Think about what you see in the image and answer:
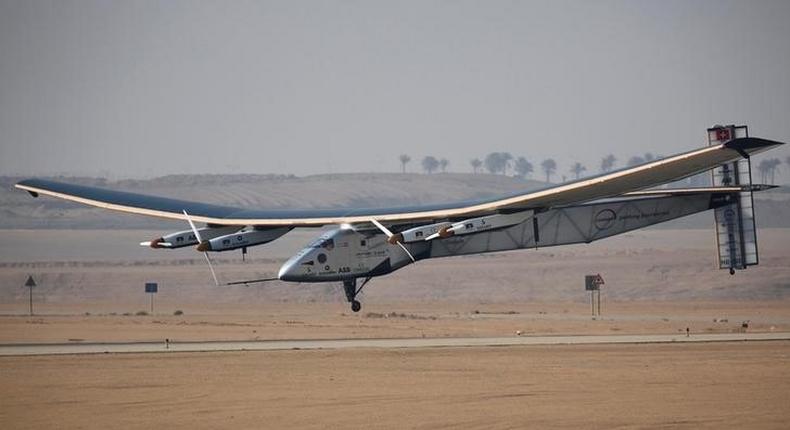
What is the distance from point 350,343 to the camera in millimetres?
48406

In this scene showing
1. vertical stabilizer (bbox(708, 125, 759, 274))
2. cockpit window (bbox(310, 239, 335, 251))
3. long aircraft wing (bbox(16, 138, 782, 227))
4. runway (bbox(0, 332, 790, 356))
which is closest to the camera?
long aircraft wing (bbox(16, 138, 782, 227))

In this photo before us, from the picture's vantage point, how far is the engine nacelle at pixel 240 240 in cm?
5381

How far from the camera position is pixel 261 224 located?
2140 inches

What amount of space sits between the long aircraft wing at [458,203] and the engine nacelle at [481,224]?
0.99 ft

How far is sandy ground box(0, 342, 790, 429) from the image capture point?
103 ft

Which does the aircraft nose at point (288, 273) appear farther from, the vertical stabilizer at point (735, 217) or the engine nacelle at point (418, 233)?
the vertical stabilizer at point (735, 217)

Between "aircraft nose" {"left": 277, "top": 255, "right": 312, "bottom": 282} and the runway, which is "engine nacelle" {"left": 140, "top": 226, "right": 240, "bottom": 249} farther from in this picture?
the runway

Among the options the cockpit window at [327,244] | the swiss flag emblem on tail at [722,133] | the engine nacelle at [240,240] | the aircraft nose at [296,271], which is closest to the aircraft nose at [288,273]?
the aircraft nose at [296,271]

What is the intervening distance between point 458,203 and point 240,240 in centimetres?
829

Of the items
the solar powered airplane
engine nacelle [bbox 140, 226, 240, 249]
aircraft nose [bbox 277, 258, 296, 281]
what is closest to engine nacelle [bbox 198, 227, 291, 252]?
the solar powered airplane

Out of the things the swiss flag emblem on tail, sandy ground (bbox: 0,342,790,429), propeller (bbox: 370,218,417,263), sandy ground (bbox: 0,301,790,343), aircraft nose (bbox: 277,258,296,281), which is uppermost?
the swiss flag emblem on tail

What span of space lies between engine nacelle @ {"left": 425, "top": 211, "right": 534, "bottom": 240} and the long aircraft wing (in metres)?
0.30

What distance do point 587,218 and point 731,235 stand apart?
7.34 m

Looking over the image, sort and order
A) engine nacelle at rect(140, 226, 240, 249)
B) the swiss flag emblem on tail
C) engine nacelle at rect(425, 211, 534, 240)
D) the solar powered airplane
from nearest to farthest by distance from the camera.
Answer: engine nacelle at rect(425, 211, 534, 240) < the solar powered airplane < engine nacelle at rect(140, 226, 240, 249) < the swiss flag emblem on tail
